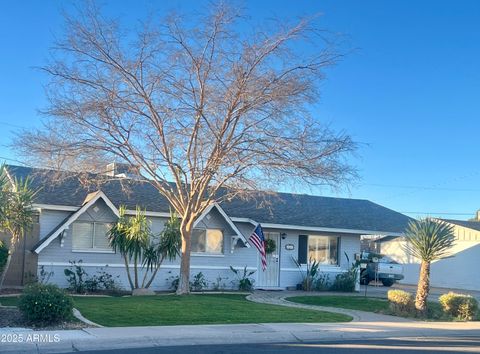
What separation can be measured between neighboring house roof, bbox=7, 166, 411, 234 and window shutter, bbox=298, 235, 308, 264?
2.76 feet

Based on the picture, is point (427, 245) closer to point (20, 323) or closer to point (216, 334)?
point (216, 334)

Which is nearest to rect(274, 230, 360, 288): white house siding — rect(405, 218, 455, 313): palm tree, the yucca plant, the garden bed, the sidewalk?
the yucca plant

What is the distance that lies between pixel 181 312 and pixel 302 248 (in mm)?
12256

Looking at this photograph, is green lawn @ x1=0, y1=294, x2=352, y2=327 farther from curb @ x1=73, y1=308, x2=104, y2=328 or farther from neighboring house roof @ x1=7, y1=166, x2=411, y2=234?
neighboring house roof @ x1=7, y1=166, x2=411, y2=234

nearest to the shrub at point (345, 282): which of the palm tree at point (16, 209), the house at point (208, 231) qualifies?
the house at point (208, 231)

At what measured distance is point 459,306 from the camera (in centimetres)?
1831

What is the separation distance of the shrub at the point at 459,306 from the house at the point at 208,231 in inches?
242

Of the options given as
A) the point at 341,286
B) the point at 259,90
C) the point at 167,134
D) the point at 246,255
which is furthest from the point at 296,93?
the point at 341,286

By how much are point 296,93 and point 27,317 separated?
9893mm

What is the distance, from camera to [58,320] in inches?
510

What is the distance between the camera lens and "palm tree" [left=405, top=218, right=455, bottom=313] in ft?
59.5

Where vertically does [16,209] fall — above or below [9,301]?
above

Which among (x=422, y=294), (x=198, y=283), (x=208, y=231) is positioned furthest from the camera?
(x=208, y=231)

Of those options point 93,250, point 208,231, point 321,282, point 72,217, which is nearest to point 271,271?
point 321,282
